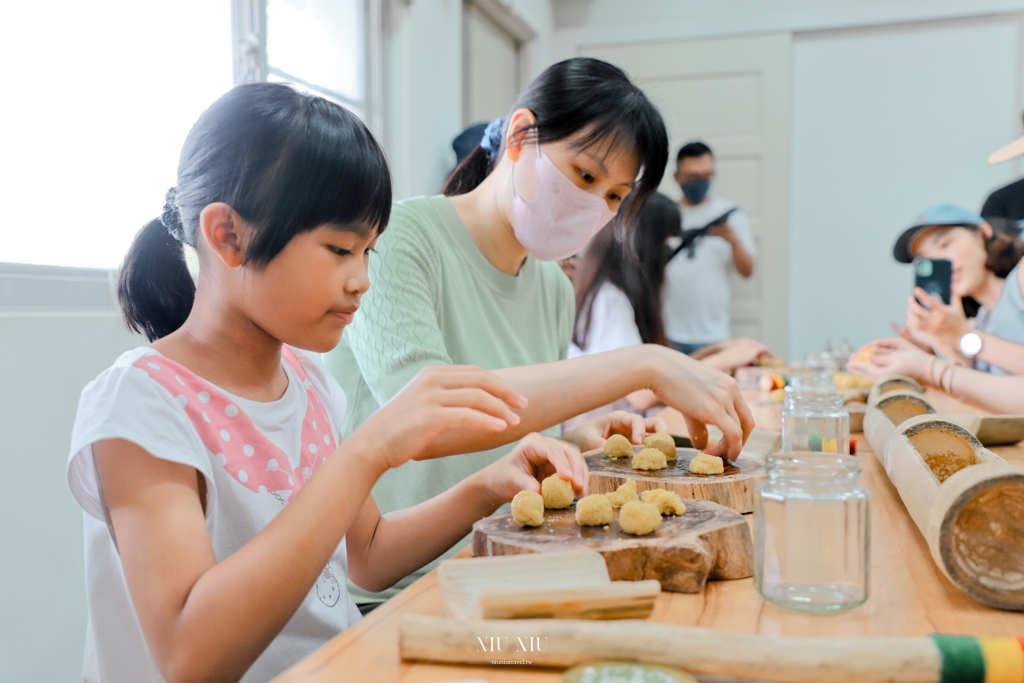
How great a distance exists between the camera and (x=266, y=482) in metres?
0.81

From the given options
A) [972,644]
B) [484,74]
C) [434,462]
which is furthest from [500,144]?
[484,74]

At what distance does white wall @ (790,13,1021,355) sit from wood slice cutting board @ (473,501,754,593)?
4012 millimetres

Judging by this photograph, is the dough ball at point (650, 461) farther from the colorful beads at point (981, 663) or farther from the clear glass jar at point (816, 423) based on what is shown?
the colorful beads at point (981, 663)

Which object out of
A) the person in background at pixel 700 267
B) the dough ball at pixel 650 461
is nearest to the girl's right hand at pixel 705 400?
the dough ball at pixel 650 461

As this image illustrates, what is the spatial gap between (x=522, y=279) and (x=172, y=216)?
2.31ft

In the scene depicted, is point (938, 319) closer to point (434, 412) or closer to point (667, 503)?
point (667, 503)

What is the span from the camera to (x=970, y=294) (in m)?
2.49

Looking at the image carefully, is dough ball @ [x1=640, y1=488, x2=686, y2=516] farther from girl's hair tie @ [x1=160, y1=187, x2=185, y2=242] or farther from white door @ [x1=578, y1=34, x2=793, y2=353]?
white door @ [x1=578, y1=34, x2=793, y2=353]

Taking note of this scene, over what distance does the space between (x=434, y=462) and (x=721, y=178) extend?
140 inches

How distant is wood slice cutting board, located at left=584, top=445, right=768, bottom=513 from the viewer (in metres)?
0.82

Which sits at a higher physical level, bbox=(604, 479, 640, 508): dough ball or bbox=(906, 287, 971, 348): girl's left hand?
bbox=(906, 287, 971, 348): girl's left hand

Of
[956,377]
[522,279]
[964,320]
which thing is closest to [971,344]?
[964,320]

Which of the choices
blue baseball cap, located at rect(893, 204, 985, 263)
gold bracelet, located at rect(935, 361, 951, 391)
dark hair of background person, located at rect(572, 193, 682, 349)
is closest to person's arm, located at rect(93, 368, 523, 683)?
gold bracelet, located at rect(935, 361, 951, 391)

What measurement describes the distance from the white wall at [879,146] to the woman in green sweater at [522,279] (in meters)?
3.32
